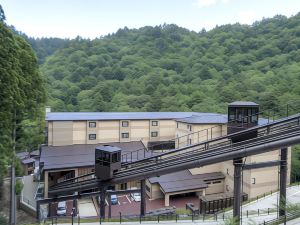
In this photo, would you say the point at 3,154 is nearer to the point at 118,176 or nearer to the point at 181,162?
the point at 118,176

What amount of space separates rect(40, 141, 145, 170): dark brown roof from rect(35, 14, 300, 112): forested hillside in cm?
2266

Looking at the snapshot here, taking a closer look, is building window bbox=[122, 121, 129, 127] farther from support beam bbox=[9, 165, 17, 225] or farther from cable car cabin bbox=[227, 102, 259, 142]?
cable car cabin bbox=[227, 102, 259, 142]

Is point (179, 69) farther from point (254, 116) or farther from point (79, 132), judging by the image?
point (254, 116)

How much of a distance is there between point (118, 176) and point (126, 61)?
2511 inches

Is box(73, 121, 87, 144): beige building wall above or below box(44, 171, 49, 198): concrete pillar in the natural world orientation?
above

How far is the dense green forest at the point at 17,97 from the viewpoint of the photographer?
1458cm

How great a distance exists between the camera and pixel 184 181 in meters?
26.7

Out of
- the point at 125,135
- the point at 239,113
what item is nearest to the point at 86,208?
the point at 125,135

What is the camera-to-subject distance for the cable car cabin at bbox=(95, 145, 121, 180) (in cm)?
1552

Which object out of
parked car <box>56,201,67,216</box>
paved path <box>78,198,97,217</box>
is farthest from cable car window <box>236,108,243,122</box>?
parked car <box>56,201,67,216</box>

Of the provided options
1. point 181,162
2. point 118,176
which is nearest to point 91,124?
point 118,176

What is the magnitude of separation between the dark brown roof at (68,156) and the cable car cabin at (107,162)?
9.69m

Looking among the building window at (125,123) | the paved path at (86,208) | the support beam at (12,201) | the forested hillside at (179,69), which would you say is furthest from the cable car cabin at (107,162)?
the forested hillside at (179,69)

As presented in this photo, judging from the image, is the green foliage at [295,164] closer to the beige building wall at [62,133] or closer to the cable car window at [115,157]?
the cable car window at [115,157]
